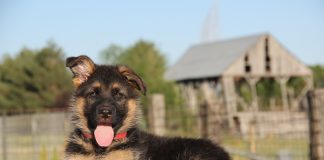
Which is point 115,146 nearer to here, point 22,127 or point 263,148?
point 263,148

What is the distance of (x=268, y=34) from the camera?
60875mm

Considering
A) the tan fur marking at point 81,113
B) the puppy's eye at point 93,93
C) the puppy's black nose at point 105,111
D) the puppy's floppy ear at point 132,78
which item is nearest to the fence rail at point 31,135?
the tan fur marking at point 81,113

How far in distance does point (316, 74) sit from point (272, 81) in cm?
2304

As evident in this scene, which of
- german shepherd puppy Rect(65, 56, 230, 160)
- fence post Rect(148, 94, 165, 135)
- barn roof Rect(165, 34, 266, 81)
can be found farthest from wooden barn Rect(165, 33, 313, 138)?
german shepherd puppy Rect(65, 56, 230, 160)

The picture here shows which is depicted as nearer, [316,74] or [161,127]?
[161,127]

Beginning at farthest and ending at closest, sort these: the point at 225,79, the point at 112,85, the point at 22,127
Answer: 1. the point at 225,79
2. the point at 22,127
3. the point at 112,85

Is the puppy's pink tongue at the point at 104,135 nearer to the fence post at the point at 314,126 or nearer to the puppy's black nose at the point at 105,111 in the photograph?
the puppy's black nose at the point at 105,111

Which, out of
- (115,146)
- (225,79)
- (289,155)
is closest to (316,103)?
(289,155)

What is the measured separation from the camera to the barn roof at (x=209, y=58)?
59.6 meters

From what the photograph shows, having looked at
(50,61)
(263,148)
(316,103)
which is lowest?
(263,148)

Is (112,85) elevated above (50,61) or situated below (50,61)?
below

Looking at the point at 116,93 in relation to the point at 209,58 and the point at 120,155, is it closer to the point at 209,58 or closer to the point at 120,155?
the point at 120,155

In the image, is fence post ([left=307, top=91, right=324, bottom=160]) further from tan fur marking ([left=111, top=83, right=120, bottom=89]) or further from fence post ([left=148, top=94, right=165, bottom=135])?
tan fur marking ([left=111, top=83, right=120, bottom=89])

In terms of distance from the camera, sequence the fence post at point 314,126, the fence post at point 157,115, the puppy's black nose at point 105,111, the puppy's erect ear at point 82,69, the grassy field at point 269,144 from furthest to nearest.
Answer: the grassy field at point 269,144, the fence post at point 157,115, the fence post at point 314,126, the puppy's erect ear at point 82,69, the puppy's black nose at point 105,111
